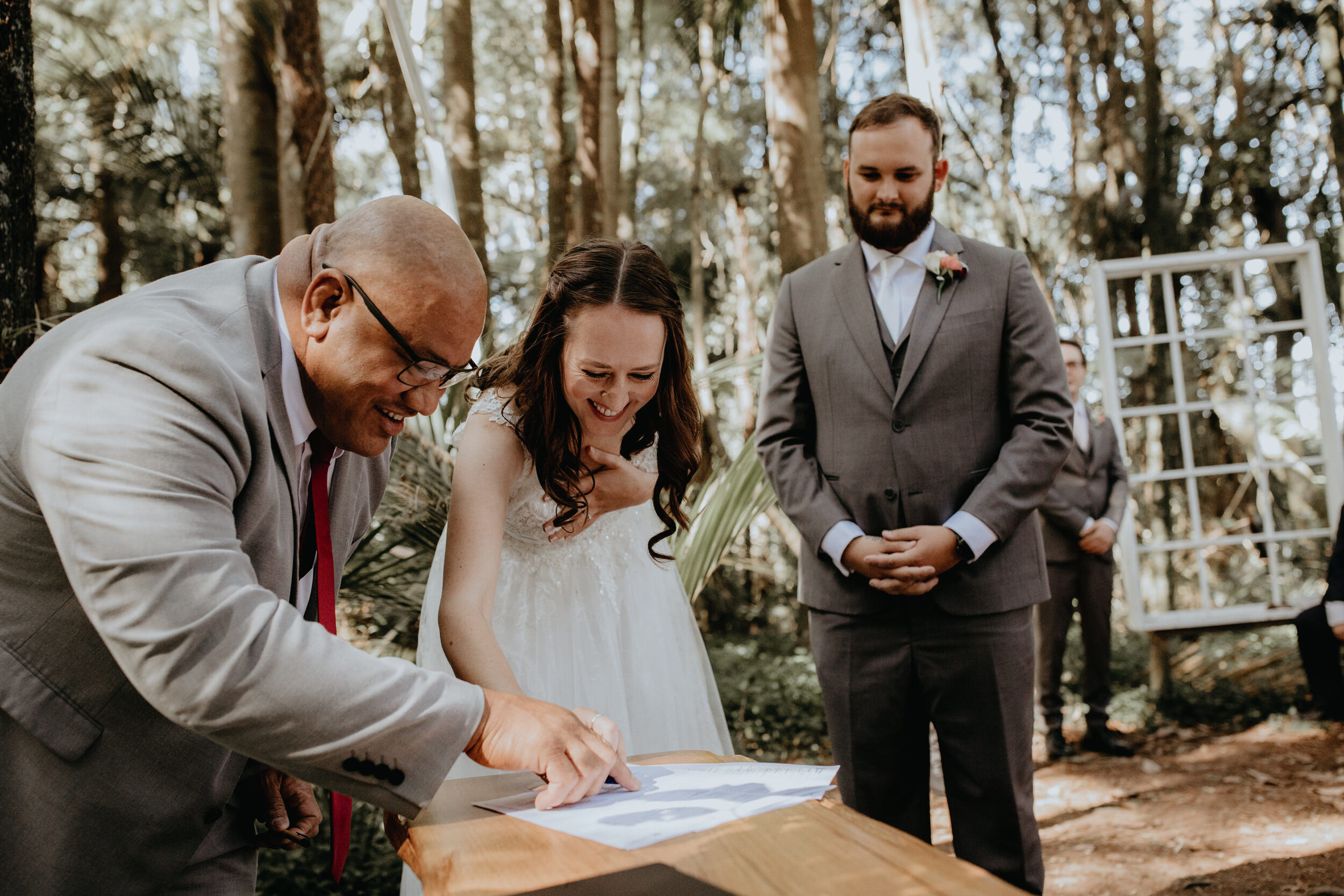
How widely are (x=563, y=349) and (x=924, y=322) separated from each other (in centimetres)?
111

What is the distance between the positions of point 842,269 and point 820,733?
5.26m

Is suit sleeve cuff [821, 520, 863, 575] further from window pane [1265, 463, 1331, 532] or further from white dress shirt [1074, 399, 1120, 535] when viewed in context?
window pane [1265, 463, 1331, 532]

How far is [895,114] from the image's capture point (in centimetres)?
289

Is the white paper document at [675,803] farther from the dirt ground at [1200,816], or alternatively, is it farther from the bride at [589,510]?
the dirt ground at [1200,816]

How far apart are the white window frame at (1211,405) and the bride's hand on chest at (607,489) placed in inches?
203

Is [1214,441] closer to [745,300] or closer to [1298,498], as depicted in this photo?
[1298,498]

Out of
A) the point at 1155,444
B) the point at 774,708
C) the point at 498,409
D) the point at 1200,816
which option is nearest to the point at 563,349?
the point at 498,409

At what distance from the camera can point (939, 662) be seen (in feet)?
8.89

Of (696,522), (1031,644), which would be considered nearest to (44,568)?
(1031,644)

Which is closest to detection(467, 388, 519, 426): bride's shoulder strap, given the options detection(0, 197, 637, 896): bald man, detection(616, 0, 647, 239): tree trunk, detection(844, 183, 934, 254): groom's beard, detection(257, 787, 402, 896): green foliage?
detection(0, 197, 637, 896): bald man

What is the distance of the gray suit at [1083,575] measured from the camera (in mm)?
6270

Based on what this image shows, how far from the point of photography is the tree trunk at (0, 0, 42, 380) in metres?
2.89

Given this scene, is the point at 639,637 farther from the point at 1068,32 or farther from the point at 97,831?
the point at 1068,32

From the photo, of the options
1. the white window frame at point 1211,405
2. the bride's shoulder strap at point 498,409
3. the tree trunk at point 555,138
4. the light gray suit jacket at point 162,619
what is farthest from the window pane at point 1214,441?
the light gray suit jacket at point 162,619
